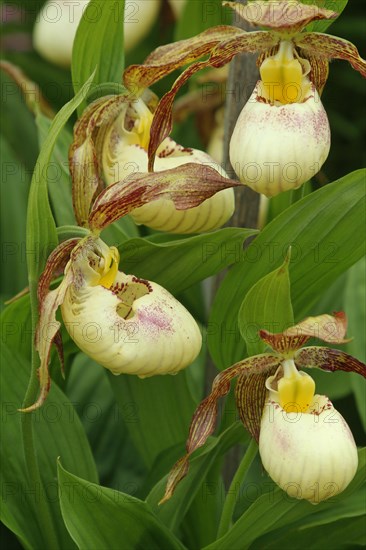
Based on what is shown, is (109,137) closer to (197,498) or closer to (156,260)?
(156,260)

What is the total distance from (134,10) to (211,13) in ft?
1.13

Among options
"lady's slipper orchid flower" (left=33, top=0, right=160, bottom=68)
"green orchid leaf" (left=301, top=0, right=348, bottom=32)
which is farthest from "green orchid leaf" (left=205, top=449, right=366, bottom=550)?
"lady's slipper orchid flower" (left=33, top=0, right=160, bottom=68)

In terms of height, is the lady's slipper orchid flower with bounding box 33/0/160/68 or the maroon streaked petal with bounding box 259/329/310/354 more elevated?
the lady's slipper orchid flower with bounding box 33/0/160/68

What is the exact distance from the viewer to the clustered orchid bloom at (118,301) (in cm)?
101

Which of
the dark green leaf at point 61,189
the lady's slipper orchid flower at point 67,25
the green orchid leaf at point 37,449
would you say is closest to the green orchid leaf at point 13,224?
the lady's slipper orchid flower at point 67,25

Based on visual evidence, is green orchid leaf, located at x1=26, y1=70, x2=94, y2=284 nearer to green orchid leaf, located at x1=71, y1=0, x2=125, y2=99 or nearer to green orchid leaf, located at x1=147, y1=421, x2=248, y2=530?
green orchid leaf, located at x1=71, y1=0, x2=125, y2=99

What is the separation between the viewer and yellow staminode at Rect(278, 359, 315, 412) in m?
1.06

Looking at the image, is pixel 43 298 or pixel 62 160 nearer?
pixel 43 298

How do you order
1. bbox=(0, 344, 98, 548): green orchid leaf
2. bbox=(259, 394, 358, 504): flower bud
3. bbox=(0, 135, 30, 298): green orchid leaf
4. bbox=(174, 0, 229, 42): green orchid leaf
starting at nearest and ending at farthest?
bbox=(259, 394, 358, 504): flower bud → bbox=(0, 344, 98, 548): green orchid leaf → bbox=(174, 0, 229, 42): green orchid leaf → bbox=(0, 135, 30, 298): green orchid leaf

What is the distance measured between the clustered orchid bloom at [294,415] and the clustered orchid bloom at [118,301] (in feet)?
0.26

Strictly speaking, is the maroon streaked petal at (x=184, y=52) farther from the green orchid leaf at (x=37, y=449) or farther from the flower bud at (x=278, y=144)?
the green orchid leaf at (x=37, y=449)

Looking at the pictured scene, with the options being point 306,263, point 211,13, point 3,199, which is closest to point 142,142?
point 306,263

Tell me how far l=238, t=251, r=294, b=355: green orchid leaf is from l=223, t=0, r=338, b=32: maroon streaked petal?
0.25m

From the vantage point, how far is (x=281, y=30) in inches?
43.3
